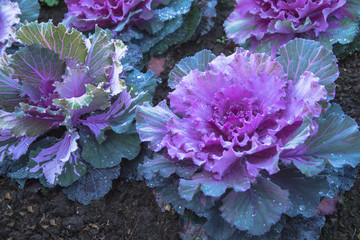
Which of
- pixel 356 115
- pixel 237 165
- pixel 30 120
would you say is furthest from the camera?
pixel 356 115

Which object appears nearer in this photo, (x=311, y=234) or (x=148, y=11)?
(x=311, y=234)

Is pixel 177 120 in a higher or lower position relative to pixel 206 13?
higher

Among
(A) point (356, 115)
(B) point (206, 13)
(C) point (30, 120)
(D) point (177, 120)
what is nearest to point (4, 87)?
(C) point (30, 120)

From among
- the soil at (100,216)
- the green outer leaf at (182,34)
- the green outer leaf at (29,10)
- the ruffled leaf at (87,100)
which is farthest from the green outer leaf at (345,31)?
the green outer leaf at (29,10)

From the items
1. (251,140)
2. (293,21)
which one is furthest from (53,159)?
(293,21)

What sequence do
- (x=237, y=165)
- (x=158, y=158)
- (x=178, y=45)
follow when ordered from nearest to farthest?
(x=237, y=165) < (x=158, y=158) < (x=178, y=45)

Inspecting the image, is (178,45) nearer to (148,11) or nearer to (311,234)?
(148,11)

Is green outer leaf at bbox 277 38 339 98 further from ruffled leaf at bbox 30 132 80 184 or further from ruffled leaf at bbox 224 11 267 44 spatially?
ruffled leaf at bbox 30 132 80 184

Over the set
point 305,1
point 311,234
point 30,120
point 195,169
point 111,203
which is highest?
point 305,1
